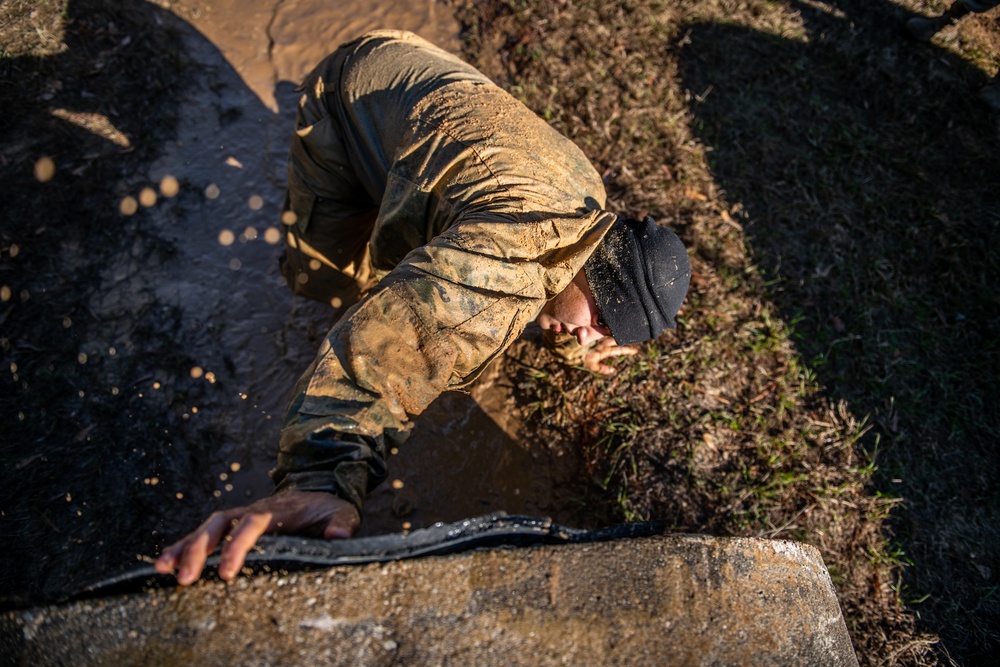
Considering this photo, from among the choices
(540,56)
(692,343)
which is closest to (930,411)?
(692,343)

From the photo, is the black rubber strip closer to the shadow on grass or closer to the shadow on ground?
the shadow on ground

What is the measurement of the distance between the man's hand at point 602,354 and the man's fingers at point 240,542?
83.2 inches

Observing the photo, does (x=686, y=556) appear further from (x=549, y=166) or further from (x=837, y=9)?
(x=837, y=9)

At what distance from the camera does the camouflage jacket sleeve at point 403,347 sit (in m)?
1.57

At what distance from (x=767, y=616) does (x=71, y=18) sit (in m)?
5.13

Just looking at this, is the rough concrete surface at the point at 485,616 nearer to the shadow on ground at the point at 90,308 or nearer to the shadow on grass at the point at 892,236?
the shadow on ground at the point at 90,308

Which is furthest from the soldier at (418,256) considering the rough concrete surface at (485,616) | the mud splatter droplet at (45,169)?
the mud splatter droplet at (45,169)

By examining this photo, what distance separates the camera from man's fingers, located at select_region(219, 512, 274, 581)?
4.14ft

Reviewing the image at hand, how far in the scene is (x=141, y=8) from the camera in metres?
4.09

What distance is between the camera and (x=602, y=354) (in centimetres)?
312

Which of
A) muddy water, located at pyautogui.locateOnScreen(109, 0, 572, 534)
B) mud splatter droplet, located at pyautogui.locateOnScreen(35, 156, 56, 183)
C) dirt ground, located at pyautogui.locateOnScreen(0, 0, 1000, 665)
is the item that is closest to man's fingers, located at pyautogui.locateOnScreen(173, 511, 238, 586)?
muddy water, located at pyautogui.locateOnScreen(109, 0, 572, 534)

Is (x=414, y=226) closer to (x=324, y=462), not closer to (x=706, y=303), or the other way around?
(x=324, y=462)

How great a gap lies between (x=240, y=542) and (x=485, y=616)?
1.98 ft

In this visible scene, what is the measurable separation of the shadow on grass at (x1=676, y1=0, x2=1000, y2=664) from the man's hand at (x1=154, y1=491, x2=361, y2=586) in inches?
113
